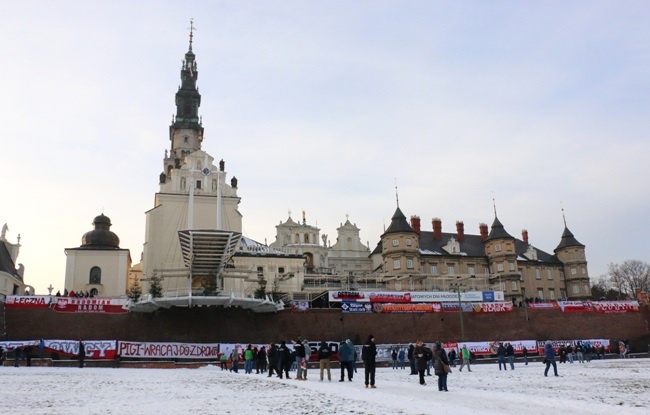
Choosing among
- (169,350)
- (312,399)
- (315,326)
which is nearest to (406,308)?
(315,326)

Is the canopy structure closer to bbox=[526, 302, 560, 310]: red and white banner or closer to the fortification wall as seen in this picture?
the fortification wall

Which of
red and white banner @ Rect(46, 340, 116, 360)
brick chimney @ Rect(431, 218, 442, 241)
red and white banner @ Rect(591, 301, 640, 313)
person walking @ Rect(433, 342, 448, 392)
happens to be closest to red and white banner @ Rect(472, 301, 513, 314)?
red and white banner @ Rect(591, 301, 640, 313)

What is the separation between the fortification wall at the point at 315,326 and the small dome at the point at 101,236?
688 inches

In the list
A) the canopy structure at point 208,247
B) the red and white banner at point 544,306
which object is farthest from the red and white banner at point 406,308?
the canopy structure at point 208,247

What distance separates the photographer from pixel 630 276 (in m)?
100

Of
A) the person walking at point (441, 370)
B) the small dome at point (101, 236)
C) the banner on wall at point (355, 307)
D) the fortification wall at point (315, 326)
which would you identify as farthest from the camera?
the small dome at point (101, 236)

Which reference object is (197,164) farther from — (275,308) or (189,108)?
(275,308)

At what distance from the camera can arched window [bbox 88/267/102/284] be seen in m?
57.7

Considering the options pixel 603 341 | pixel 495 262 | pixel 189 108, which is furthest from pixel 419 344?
pixel 189 108

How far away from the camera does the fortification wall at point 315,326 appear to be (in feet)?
142

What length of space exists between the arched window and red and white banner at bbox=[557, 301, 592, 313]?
4720cm

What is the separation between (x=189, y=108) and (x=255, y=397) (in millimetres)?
71454

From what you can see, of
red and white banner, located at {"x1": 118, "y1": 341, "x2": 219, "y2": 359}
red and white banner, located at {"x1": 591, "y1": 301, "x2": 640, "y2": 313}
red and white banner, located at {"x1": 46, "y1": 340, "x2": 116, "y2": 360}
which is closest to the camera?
red and white banner, located at {"x1": 46, "y1": 340, "x2": 116, "y2": 360}

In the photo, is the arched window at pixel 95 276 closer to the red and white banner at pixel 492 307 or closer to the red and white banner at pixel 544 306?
the red and white banner at pixel 492 307
